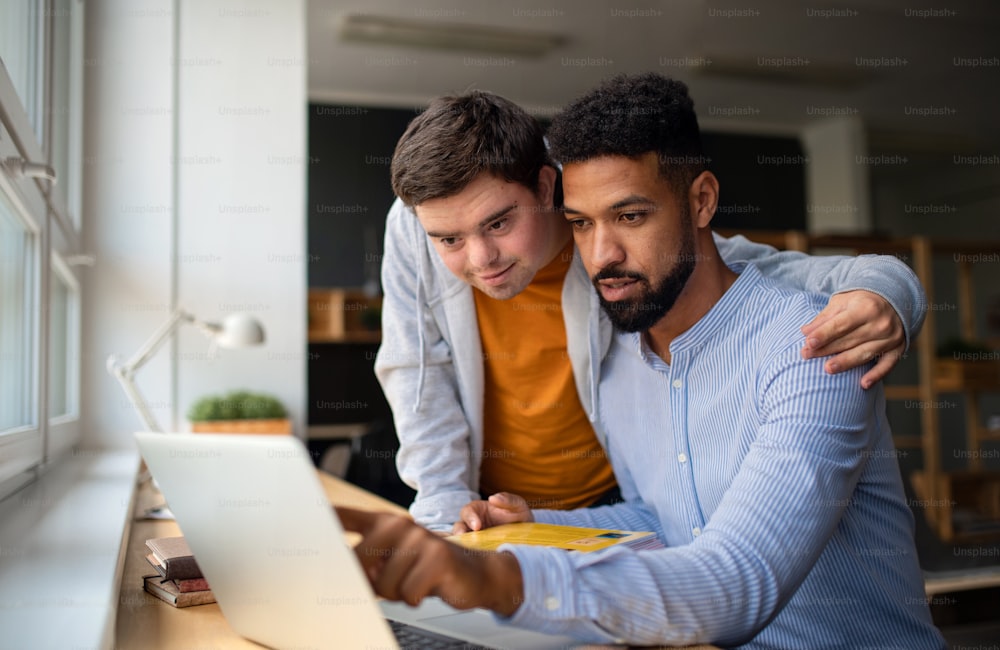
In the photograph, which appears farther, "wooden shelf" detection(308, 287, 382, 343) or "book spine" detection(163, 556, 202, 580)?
"wooden shelf" detection(308, 287, 382, 343)

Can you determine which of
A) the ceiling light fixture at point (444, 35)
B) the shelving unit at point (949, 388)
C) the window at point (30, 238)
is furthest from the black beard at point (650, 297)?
the ceiling light fixture at point (444, 35)

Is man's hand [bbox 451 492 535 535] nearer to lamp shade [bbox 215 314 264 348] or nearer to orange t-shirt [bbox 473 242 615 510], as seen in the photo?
orange t-shirt [bbox 473 242 615 510]

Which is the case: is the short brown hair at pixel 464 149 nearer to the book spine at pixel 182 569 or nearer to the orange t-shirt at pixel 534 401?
the orange t-shirt at pixel 534 401

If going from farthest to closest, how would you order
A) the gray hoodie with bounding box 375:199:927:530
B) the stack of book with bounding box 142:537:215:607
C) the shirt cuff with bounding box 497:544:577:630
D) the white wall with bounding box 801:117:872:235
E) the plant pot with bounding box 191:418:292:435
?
the white wall with bounding box 801:117:872:235, the plant pot with bounding box 191:418:292:435, the gray hoodie with bounding box 375:199:927:530, the stack of book with bounding box 142:537:215:607, the shirt cuff with bounding box 497:544:577:630

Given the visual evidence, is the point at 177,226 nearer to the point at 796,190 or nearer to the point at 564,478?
the point at 564,478

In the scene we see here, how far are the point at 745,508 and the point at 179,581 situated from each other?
0.70 metres

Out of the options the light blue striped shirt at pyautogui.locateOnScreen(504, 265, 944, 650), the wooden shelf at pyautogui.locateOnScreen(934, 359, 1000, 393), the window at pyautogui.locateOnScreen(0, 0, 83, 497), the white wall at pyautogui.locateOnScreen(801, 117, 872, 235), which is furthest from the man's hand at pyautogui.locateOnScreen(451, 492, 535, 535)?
the white wall at pyautogui.locateOnScreen(801, 117, 872, 235)

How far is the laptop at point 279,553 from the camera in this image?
639mm

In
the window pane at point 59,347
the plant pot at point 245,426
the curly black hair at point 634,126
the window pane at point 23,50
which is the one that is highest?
the window pane at point 23,50

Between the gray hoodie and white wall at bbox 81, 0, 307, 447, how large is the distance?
2252 mm

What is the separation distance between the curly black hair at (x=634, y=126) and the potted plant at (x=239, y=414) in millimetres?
2489

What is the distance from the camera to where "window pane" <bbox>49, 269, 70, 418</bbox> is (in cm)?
304

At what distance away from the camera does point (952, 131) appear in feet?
25.7

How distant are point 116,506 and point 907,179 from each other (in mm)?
8924
